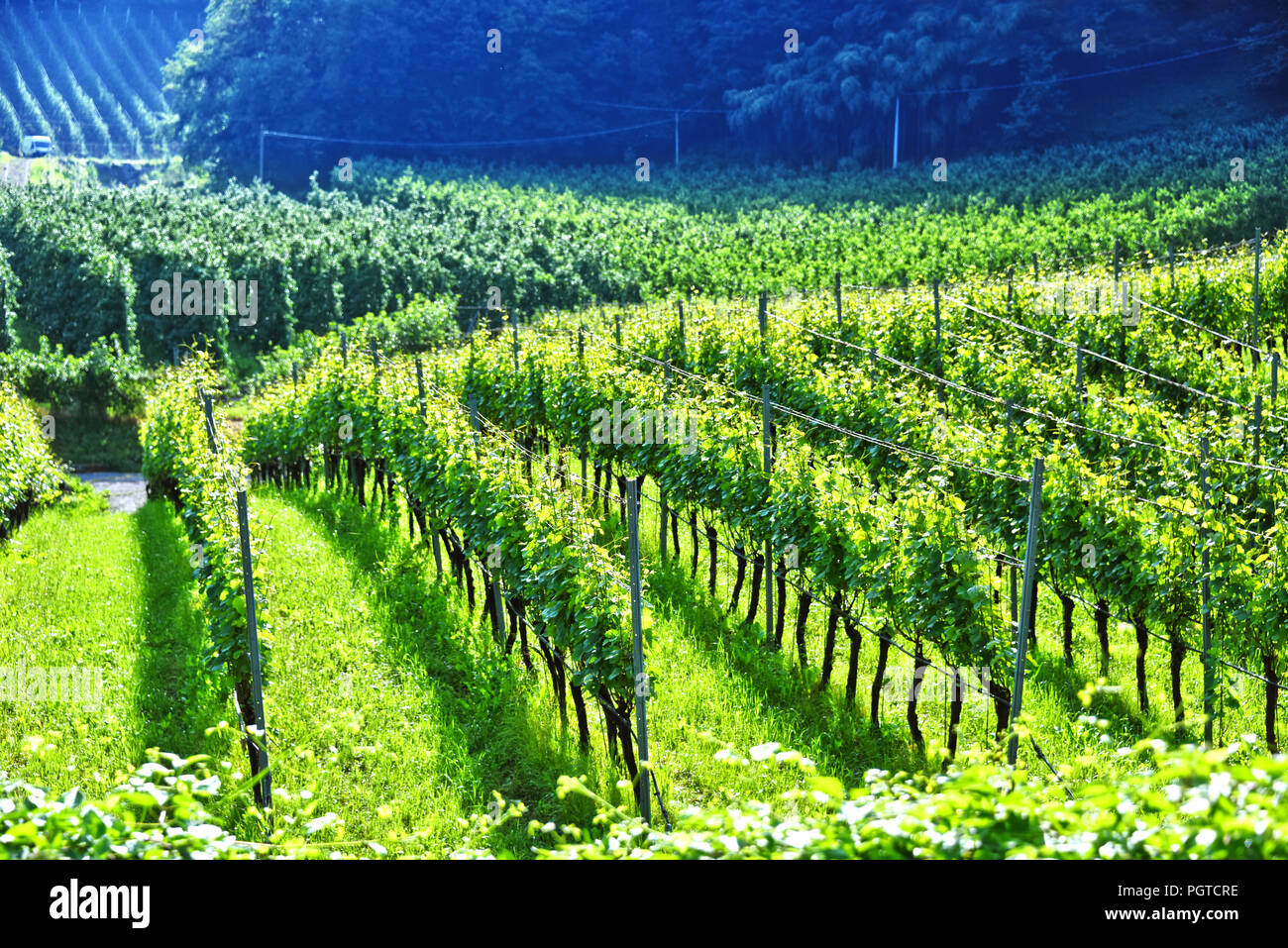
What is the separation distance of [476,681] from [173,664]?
338cm

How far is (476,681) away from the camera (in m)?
11.6

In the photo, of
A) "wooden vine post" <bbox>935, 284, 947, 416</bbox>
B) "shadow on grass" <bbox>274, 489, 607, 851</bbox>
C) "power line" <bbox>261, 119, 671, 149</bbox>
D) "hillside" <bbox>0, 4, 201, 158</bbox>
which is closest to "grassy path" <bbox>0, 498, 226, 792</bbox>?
"shadow on grass" <bbox>274, 489, 607, 851</bbox>

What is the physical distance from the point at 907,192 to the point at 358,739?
36.8m

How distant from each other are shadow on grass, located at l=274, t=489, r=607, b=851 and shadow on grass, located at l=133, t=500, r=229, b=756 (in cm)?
192

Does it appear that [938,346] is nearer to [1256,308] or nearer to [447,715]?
[1256,308]

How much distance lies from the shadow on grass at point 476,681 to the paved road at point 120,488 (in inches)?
361

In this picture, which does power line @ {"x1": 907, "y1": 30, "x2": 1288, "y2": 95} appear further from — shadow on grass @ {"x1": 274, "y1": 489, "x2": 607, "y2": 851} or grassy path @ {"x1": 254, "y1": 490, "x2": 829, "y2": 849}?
grassy path @ {"x1": 254, "y1": 490, "x2": 829, "y2": 849}

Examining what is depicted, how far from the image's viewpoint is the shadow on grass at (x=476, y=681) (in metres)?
9.80

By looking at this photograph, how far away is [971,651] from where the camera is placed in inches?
382

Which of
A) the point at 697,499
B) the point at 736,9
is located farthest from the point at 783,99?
the point at 697,499

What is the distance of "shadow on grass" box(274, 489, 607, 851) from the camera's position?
9805 millimetres
